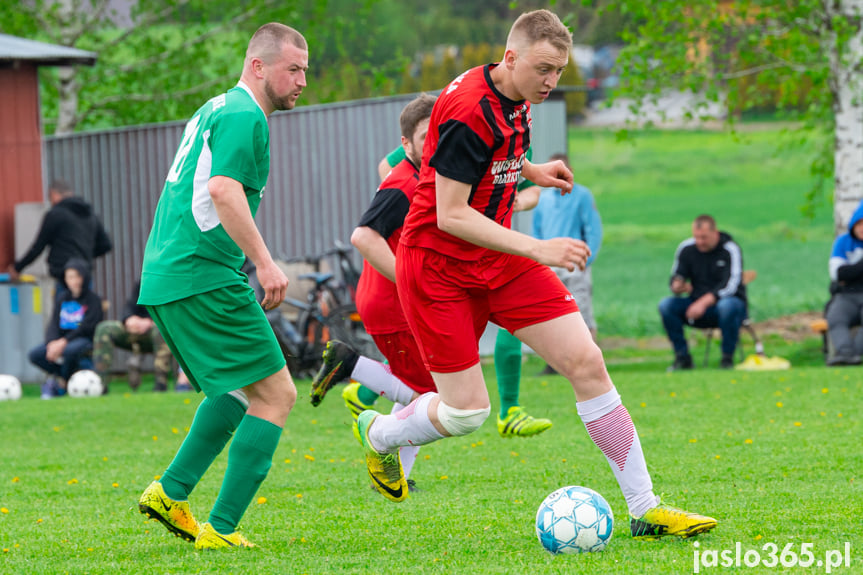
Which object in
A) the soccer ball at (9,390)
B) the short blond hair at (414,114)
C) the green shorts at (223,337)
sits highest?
the short blond hair at (414,114)

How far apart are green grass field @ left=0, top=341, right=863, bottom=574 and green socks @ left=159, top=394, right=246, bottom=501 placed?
0.95 feet

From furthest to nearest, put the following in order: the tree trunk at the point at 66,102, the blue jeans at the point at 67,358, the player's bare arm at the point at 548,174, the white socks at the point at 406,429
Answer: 1. the tree trunk at the point at 66,102
2. the blue jeans at the point at 67,358
3. the player's bare arm at the point at 548,174
4. the white socks at the point at 406,429

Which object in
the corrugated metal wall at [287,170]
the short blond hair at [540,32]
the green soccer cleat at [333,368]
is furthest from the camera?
the corrugated metal wall at [287,170]

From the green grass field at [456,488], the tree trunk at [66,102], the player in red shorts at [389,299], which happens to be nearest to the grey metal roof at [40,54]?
the tree trunk at [66,102]

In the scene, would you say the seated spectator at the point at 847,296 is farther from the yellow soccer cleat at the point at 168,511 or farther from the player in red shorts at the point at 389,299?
the yellow soccer cleat at the point at 168,511

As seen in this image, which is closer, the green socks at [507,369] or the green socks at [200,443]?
the green socks at [200,443]

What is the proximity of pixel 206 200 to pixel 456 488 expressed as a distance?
242 centimetres

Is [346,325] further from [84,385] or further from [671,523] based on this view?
[671,523]

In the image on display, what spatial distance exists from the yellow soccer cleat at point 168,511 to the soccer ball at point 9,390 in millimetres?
8345

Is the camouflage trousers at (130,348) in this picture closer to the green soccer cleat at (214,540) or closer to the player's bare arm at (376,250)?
the player's bare arm at (376,250)

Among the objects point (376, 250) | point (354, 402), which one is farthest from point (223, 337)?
point (354, 402)

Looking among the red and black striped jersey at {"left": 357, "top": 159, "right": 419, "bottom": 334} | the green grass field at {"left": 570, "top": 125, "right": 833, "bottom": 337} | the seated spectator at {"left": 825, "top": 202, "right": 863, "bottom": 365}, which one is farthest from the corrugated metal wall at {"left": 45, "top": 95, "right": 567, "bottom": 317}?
the red and black striped jersey at {"left": 357, "top": 159, "right": 419, "bottom": 334}

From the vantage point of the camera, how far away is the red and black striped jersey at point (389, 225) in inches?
235

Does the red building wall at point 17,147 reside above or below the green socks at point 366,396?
above
